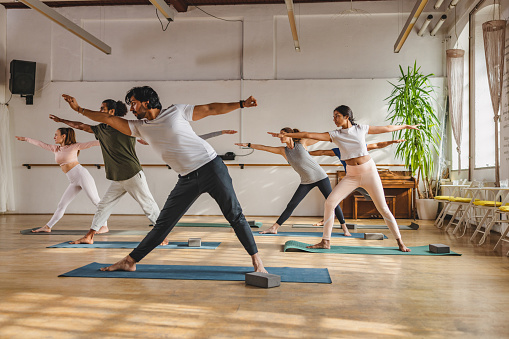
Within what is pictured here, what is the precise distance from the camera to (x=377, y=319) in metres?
2.39

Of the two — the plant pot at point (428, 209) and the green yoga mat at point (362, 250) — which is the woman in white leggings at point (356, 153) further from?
the plant pot at point (428, 209)

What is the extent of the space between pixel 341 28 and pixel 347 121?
6057mm

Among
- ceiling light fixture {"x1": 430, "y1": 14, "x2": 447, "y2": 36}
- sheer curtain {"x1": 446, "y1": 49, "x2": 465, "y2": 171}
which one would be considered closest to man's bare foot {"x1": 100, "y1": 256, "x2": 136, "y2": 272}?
sheer curtain {"x1": 446, "y1": 49, "x2": 465, "y2": 171}

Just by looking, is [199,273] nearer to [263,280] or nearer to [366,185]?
[263,280]

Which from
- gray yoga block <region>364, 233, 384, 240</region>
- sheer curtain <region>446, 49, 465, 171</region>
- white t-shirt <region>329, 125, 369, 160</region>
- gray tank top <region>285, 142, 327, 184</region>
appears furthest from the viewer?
sheer curtain <region>446, 49, 465, 171</region>

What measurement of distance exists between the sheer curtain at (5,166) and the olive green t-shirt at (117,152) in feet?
19.9

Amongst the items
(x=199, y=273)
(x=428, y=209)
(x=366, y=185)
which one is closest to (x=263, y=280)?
(x=199, y=273)

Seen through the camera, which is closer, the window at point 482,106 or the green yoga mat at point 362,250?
the green yoga mat at point 362,250

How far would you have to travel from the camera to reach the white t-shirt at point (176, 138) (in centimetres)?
327

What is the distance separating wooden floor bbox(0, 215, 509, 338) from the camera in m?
2.20

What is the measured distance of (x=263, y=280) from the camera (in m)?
3.08

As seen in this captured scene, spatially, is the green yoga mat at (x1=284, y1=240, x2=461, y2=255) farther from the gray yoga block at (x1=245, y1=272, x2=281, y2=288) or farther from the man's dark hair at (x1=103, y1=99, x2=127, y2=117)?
the man's dark hair at (x1=103, y1=99, x2=127, y2=117)

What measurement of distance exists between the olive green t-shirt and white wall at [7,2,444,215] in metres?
5.05

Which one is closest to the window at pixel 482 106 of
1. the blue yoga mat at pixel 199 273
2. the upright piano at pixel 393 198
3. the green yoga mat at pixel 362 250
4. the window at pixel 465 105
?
the window at pixel 465 105
